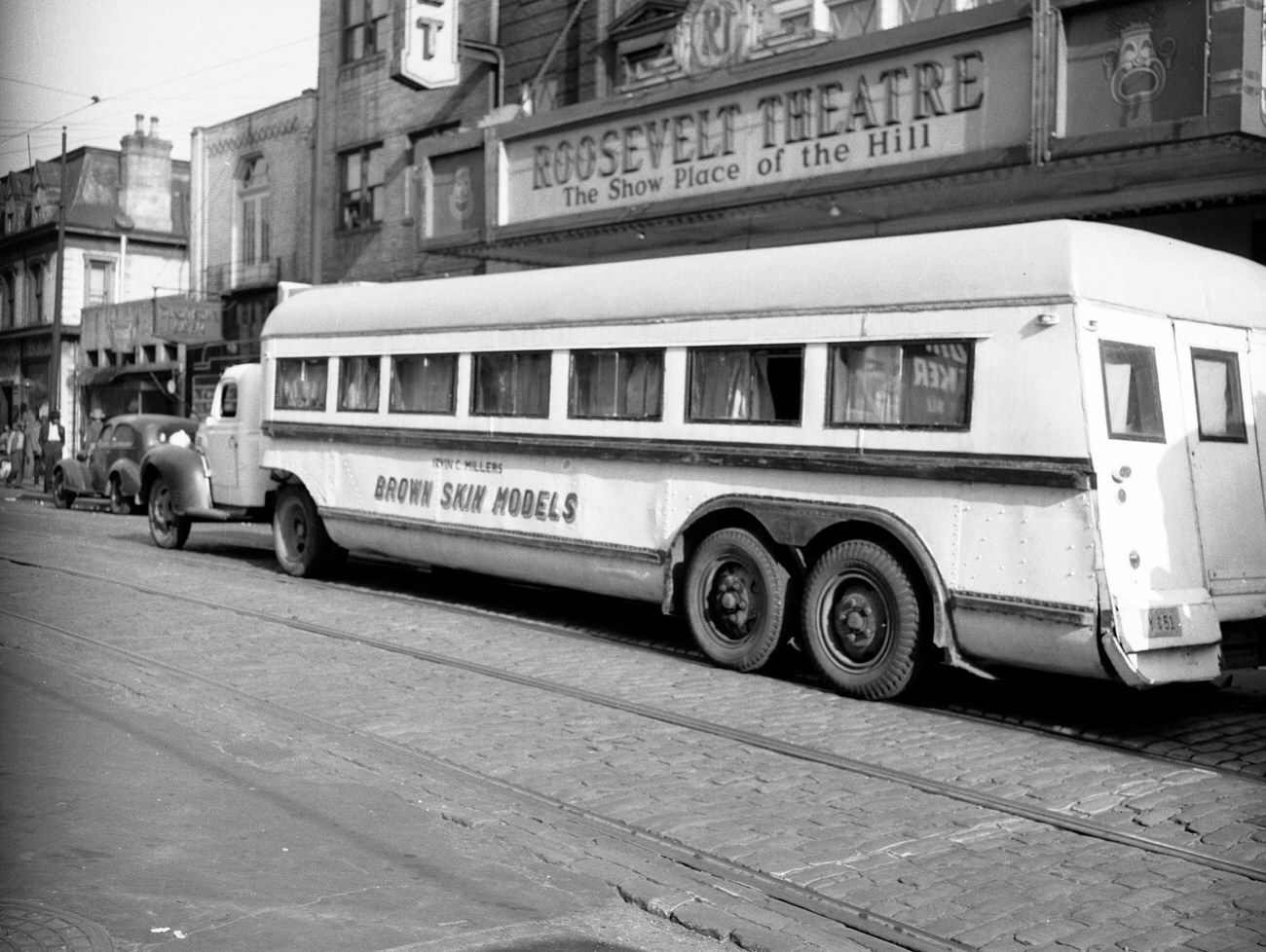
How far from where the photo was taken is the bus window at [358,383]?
13.6 m

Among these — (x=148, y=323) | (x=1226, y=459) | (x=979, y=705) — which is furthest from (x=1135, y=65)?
(x=148, y=323)

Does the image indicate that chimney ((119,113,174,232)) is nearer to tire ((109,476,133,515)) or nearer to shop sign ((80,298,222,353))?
shop sign ((80,298,222,353))

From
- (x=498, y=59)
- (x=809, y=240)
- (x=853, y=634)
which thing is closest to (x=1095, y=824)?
(x=853, y=634)

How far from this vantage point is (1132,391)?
8.21 metres

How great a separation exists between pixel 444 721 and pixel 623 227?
10.4 metres

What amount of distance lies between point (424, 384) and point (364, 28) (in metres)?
17.6

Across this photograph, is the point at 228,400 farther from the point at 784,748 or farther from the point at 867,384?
the point at 784,748

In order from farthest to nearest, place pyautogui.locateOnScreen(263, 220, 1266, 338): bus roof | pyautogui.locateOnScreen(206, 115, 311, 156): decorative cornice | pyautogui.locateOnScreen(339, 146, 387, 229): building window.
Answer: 1. pyautogui.locateOnScreen(206, 115, 311, 156): decorative cornice
2. pyautogui.locateOnScreen(339, 146, 387, 229): building window
3. pyautogui.locateOnScreen(263, 220, 1266, 338): bus roof

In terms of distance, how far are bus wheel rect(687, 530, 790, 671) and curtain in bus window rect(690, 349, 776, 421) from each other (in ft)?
2.66

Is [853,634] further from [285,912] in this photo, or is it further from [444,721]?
[285,912]

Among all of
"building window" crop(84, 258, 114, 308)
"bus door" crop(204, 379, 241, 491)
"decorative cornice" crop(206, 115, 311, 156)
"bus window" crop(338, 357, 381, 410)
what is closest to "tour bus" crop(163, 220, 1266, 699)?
"bus window" crop(338, 357, 381, 410)

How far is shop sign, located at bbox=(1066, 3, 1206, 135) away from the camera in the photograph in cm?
1170

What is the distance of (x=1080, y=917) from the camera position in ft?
16.9

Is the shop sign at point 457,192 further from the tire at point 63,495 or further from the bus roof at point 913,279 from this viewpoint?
the tire at point 63,495
